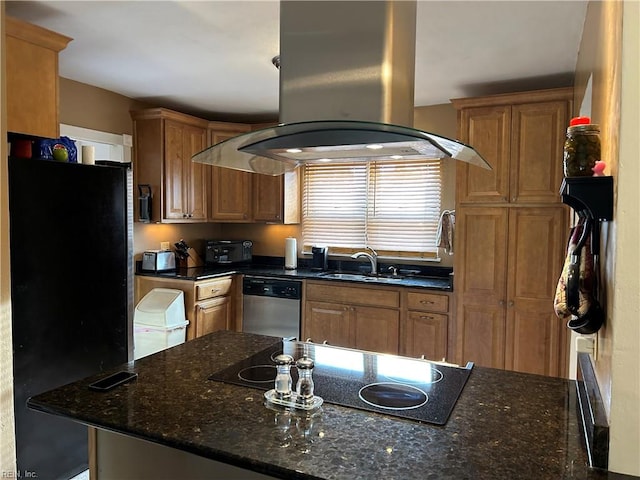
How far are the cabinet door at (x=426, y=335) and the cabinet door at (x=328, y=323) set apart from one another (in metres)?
0.51

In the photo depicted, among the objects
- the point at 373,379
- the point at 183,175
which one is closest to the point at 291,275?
the point at 183,175

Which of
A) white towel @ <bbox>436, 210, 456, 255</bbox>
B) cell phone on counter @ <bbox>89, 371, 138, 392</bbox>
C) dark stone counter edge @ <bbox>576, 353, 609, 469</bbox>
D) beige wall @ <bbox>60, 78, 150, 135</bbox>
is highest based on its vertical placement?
beige wall @ <bbox>60, 78, 150, 135</bbox>

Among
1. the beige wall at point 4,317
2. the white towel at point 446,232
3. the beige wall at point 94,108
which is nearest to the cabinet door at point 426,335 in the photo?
the white towel at point 446,232

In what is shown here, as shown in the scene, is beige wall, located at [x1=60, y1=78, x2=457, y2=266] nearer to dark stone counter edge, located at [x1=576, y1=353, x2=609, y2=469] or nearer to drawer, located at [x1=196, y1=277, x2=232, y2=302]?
drawer, located at [x1=196, y1=277, x2=232, y2=302]

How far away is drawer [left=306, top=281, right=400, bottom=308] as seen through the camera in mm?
3781

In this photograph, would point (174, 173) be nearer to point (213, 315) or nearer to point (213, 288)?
point (213, 288)

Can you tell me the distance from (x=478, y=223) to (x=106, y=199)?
Result: 2547 millimetres

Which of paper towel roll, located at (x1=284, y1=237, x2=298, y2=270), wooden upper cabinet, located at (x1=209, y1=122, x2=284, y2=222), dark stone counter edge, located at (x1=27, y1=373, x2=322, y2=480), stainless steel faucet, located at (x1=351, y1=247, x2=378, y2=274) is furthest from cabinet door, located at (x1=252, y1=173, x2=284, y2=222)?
dark stone counter edge, located at (x1=27, y1=373, x2=322, y2=480)

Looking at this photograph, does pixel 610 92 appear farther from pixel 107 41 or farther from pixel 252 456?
pixel 107 41

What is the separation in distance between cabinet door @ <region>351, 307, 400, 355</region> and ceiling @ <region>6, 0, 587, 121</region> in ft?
5.98

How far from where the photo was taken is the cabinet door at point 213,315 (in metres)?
4.08

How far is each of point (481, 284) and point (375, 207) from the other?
1355 mm

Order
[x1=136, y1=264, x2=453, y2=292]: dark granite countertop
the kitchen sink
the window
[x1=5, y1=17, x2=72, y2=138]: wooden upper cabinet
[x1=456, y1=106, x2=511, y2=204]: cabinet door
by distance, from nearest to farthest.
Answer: [x1=5, y1=17, x2=72, y2=138]: wooden upper cabinet < [x1=456, y1=106, x2=511, y2=204]: cabinet door < [x1=136, y1=264, x2=453, y2=292]: dark granite countertop < the kitchen sink < the window

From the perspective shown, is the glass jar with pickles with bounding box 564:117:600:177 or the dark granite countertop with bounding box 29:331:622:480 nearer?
the dark granite countertop with bounding box 29:331:622:480
